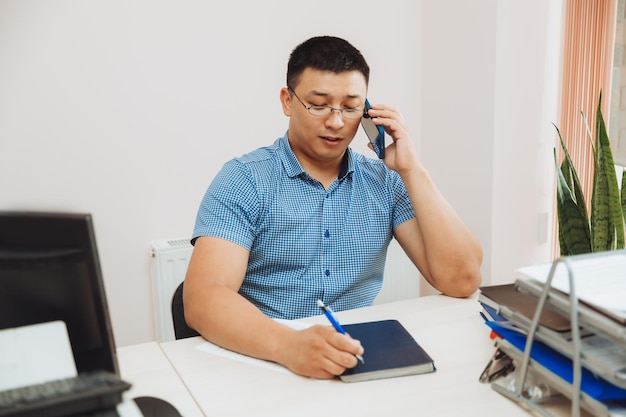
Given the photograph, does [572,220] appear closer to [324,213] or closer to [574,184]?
[574,184]

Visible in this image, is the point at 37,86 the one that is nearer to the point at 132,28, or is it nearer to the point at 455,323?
the point at 132,28

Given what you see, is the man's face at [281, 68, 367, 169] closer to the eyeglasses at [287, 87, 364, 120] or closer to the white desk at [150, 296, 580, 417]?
the eyeglasses at [287, 87, 364, 120]

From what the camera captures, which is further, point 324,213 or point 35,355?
point 324,213

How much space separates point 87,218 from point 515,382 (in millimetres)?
714

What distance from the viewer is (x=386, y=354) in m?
1.08

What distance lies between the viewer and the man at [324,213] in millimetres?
1471

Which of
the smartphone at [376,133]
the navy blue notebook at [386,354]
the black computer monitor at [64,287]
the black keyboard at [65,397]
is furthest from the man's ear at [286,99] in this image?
the black keyboard at [65,397]

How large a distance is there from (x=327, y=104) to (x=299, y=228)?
33 centimetres

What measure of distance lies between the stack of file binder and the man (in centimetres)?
49

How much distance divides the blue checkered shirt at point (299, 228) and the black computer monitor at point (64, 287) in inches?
28.2

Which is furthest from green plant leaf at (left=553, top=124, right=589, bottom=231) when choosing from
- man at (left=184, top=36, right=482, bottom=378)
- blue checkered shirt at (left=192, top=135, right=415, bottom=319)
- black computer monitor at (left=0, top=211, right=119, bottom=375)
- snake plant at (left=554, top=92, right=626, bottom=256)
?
black computer monitor at (left=0, top=211, right=119, bottom=375)

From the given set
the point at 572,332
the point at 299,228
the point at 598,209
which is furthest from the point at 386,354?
the point at 598,209

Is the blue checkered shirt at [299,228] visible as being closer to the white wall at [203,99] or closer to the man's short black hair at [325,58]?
the man's short black hair at [325,58]

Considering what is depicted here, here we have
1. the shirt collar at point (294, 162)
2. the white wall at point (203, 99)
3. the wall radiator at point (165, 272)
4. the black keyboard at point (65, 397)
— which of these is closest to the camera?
the black keyboard at point (65, 397)
